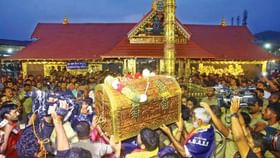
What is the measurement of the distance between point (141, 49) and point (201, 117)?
43.3ft

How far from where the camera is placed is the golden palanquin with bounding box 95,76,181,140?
4.50 metres

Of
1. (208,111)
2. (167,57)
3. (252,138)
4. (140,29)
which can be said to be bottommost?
(252,138)

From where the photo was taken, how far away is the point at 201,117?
4.64 metres

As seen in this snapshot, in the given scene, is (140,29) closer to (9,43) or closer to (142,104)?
(142,104)

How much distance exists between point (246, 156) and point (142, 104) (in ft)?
5.15

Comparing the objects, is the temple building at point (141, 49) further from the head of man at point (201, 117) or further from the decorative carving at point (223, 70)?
the head of man at point (201, 117)

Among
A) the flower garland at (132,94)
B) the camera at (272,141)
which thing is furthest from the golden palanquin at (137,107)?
the camera at (272,141)

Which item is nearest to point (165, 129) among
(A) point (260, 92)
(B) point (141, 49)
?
(A) point (260, 92)

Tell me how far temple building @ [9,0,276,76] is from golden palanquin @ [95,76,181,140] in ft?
35.3

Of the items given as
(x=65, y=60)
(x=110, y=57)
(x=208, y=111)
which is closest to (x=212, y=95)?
(x=208, y=111)

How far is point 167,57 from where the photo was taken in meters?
7.99

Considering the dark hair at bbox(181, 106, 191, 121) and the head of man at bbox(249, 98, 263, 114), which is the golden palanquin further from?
the head of man at bbox(249, 98, 263, 114)

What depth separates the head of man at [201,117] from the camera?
15.2ft

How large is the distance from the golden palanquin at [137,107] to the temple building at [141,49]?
10758 mm
